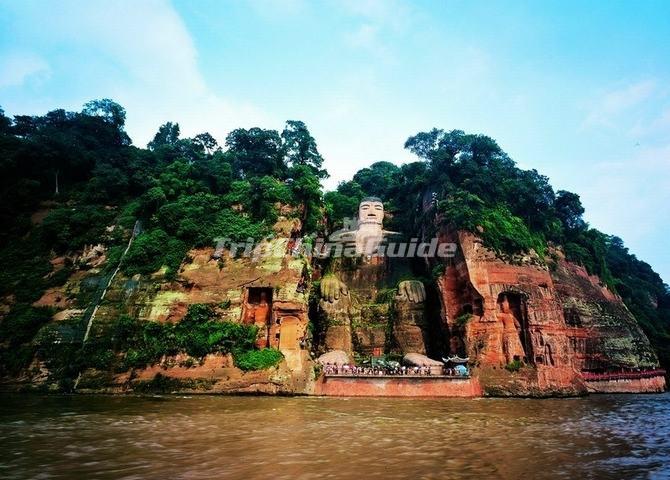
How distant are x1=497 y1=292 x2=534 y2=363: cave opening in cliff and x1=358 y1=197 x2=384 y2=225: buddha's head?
14848 mm

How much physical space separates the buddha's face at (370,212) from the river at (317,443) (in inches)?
984

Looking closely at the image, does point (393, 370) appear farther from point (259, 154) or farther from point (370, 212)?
point (259, 154)

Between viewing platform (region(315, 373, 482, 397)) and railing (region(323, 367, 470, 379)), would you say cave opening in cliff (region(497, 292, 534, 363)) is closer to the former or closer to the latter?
railing (region(323, 367, 470, 379))

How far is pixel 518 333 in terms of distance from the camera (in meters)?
28.2

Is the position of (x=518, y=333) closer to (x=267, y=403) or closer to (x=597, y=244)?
(x=267, y=403)

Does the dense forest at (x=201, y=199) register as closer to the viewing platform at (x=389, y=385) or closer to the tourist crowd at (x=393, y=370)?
the tourist crowd at (x=393, y=370)

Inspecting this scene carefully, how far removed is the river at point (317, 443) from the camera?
735 cm

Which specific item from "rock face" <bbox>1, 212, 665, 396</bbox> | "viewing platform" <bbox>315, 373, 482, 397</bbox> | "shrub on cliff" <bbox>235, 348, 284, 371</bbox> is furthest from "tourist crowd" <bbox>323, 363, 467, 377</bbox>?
"shrub on cliff" <bbox>235, 348, 284, 371</bbox>

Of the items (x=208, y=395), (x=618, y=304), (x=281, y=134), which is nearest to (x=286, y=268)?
(x=208, y=395)

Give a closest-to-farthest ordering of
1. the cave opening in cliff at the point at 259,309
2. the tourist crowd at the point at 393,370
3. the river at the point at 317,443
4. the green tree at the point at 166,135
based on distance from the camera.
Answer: the river at the point at 317,443 < the tourist crowd at the point at 393,370 < the cave opening in cliff at the point at 259,309 < the green tree at the point at 166,135

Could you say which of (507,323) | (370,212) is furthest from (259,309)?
(370,212)

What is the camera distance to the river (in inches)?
289

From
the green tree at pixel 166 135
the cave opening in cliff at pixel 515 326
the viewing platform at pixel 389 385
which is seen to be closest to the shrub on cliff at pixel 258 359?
the viewing platform at pixel 389 385

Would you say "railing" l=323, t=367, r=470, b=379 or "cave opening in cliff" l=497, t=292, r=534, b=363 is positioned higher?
"cave opening in cliff" l=497, t=292, r=534, b=363
